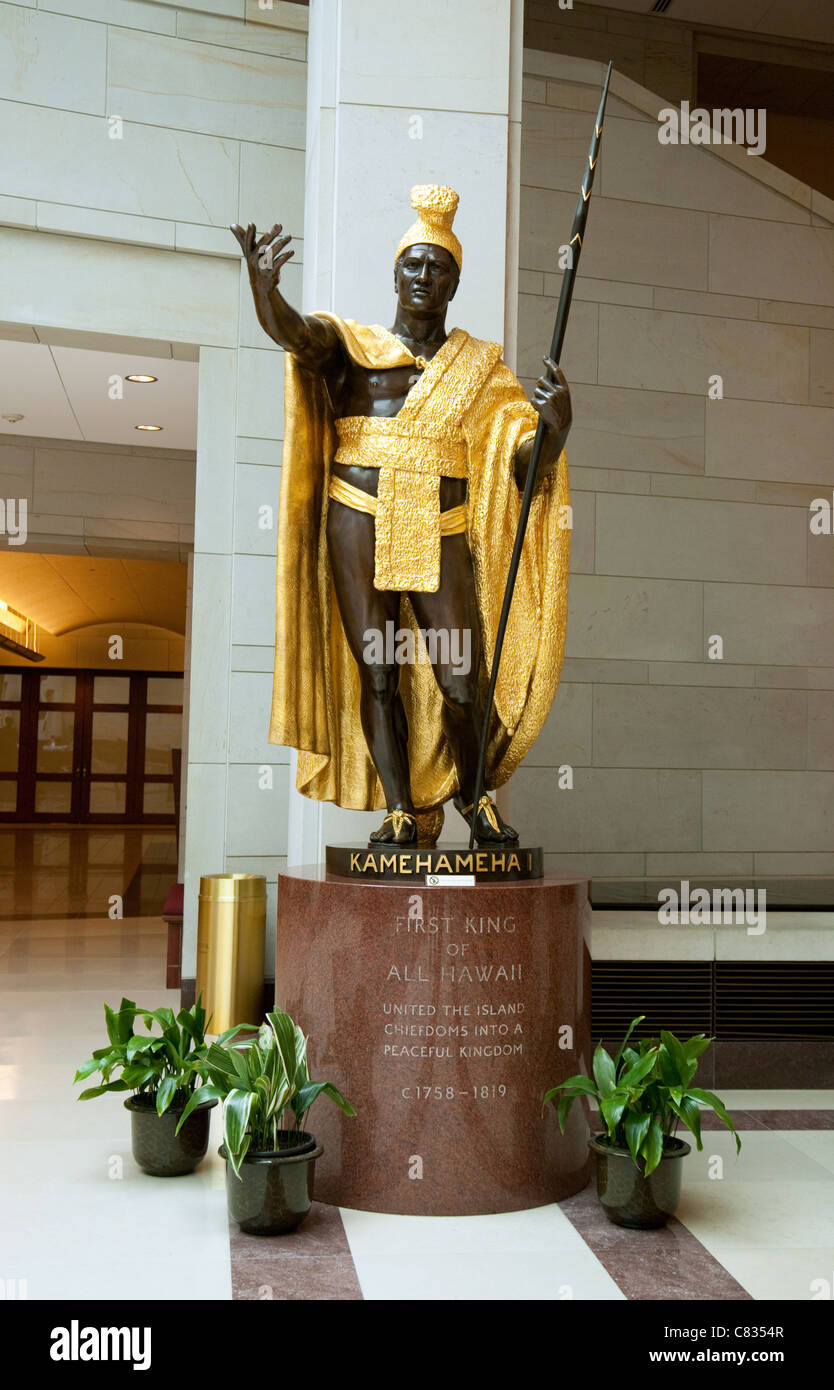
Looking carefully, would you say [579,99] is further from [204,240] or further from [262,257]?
[262,257]

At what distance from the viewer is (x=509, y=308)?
5465mm

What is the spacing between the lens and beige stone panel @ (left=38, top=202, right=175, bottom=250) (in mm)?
6609

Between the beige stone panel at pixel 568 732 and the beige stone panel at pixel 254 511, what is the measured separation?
6.65 ft

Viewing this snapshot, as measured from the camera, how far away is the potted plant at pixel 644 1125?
3.37m

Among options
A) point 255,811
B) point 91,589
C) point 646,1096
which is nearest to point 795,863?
point 255,811

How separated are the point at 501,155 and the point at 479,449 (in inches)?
80.8

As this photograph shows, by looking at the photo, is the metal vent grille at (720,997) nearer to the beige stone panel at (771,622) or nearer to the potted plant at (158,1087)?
the potted plant at (158,1087)

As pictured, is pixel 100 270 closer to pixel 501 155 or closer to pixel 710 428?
pixel 501 155

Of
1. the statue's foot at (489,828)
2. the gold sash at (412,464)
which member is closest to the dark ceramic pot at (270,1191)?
the statue's foot at (489,828)

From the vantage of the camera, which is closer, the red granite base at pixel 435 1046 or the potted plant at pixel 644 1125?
the potted plant at pixel 644 1125

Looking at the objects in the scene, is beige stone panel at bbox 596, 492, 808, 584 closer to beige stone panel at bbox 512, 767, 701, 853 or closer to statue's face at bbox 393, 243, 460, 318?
beige stone panel at bbox 512, 767, 701, 853

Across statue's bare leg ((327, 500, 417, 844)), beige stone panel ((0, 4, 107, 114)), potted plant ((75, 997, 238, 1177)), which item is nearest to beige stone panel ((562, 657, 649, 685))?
statue's bare leg ((327, 500, 417, 844))

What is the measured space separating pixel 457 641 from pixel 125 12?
488 centimetres

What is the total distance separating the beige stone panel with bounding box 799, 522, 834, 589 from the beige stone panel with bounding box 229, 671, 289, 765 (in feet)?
12.1
